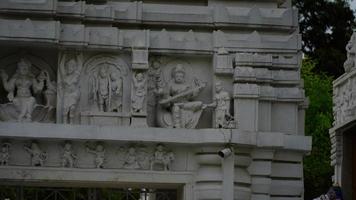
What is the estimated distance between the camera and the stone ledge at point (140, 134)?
60.4ft

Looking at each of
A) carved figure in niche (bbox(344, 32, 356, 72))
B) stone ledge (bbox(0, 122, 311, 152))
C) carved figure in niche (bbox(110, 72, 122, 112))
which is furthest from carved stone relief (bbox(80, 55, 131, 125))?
carved figure in niche (bbox(344, 32, 356, 72))

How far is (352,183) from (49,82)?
301 inches

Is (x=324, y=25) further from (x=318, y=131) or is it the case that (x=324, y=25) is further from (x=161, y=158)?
(x=161, y=158)

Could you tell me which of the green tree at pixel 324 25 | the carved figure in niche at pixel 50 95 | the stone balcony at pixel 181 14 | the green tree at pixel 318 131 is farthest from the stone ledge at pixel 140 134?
the green tree at pixel 324 25

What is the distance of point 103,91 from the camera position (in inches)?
750

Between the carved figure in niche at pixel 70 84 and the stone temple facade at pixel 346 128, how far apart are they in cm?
637

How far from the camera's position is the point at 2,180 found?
733 inches

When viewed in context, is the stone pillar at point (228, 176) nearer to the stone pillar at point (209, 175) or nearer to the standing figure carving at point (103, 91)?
the stone pillar at point (209, 175)

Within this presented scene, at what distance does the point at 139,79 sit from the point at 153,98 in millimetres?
586

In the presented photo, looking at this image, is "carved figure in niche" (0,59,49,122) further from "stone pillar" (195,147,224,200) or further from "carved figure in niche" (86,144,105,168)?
"stone pillar" (195,147,224,200)

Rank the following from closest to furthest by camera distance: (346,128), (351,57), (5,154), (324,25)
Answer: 1. (5,154)
2. (351,57)
3. (346,128)
4. (324,25)

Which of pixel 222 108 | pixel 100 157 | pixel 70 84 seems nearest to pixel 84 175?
pixel 100 157

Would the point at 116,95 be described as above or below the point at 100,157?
above

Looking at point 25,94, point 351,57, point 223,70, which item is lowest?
point 25,94
